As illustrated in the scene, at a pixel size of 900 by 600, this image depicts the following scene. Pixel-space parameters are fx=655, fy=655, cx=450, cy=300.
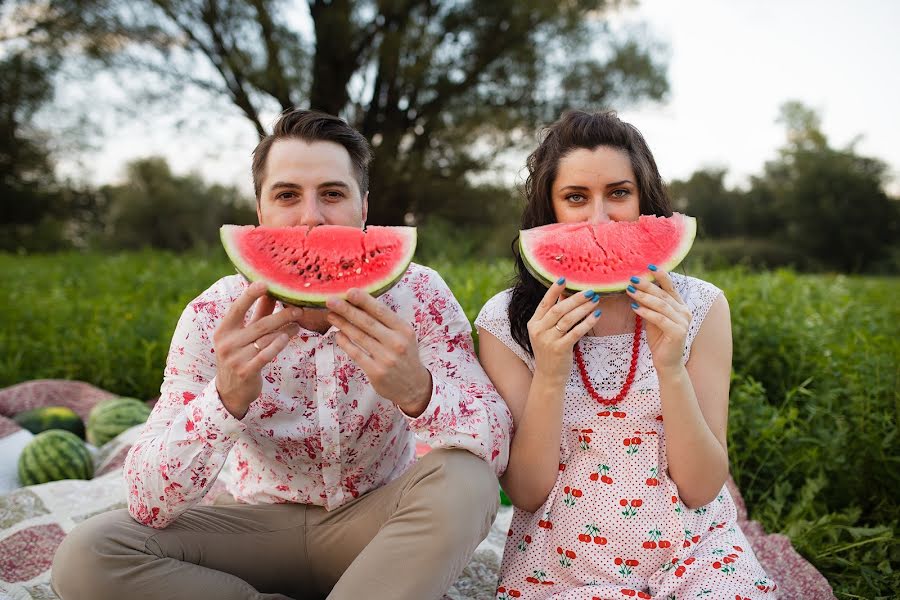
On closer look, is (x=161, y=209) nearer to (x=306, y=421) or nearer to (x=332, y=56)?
(x=332, y=56)

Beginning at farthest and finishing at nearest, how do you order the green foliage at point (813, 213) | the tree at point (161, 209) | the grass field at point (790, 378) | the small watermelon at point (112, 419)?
1. the green foliage at point (813, 213)
2. the tree at point (161, 209)
3. the small watermelon at point (112, 419)
4. the grass field at point (790, 378)

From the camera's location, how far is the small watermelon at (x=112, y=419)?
12.5 feet

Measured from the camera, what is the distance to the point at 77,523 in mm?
2809

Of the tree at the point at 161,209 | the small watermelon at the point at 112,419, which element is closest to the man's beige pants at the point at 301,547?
the small watermelon at the point at 112,419

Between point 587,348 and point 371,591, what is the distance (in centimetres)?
105

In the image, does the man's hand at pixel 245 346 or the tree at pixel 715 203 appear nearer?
the man's hand at pixel 245 346

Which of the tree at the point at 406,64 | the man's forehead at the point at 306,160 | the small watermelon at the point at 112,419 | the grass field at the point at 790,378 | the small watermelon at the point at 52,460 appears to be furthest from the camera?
the tree at the point at 406,64

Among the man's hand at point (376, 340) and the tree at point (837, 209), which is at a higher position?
the tree at point (837, 209)

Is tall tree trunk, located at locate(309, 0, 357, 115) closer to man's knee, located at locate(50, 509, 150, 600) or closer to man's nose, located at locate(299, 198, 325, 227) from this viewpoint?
man's nose, located at locate(299, 198, 325, 227)

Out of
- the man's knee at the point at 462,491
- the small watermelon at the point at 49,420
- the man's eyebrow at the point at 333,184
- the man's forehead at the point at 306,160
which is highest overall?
the man's forehead at the point at 306,160

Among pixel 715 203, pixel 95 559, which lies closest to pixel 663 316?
pixel 95 559

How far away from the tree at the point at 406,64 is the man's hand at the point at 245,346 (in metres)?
8.82

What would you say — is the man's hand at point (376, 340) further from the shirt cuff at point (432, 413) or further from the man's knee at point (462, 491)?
the man's knee at point (462, 491)

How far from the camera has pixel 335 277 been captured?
189cm
